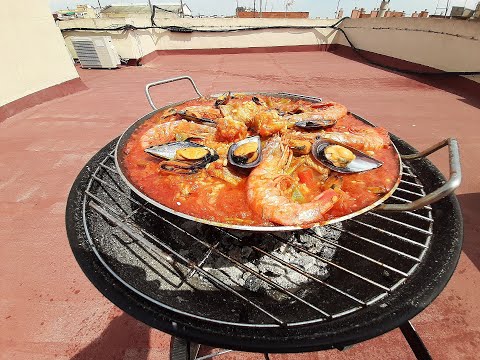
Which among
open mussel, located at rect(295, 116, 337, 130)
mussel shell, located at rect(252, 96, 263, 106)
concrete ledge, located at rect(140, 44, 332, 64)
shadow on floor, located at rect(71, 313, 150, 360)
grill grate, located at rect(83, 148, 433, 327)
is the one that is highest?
open mussel, located at rect(295, 116, 337, 130)

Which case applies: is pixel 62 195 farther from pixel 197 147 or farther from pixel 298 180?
pixel 298 180

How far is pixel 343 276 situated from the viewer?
205cm

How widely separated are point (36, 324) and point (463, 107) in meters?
9.58

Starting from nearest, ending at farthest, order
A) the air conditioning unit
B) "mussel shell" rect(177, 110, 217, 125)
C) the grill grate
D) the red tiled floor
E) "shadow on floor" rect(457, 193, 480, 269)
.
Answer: the grill grate < the red tiled floor < "mussel shell" rect(177, 110, 217, 125) < "shadow on floor" rect(457, 193, 480, 269) < the air conditioning unit

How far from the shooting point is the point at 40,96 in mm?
7230

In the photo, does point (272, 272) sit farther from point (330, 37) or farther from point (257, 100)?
point (330, 37)

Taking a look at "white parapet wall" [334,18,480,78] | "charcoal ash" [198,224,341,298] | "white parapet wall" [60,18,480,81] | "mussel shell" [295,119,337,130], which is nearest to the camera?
"charcoal ash" [198,224,341,298]

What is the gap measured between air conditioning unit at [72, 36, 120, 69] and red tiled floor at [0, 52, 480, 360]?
108 centimetres

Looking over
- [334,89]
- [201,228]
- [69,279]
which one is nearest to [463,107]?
[334,89]

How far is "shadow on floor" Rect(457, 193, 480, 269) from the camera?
299 centimetres

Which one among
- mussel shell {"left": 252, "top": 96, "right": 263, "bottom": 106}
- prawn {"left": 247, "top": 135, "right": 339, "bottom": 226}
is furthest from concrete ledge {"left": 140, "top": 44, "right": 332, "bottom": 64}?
prawn {"left": 247, "top": 135, "right": 339, "bottom": 226}

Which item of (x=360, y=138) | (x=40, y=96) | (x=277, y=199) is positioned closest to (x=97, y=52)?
(x=40, y=96)

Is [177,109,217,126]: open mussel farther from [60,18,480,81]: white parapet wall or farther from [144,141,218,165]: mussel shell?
[60,18,480,81]: white parapet wall

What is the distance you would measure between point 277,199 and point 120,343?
6.16 ft
